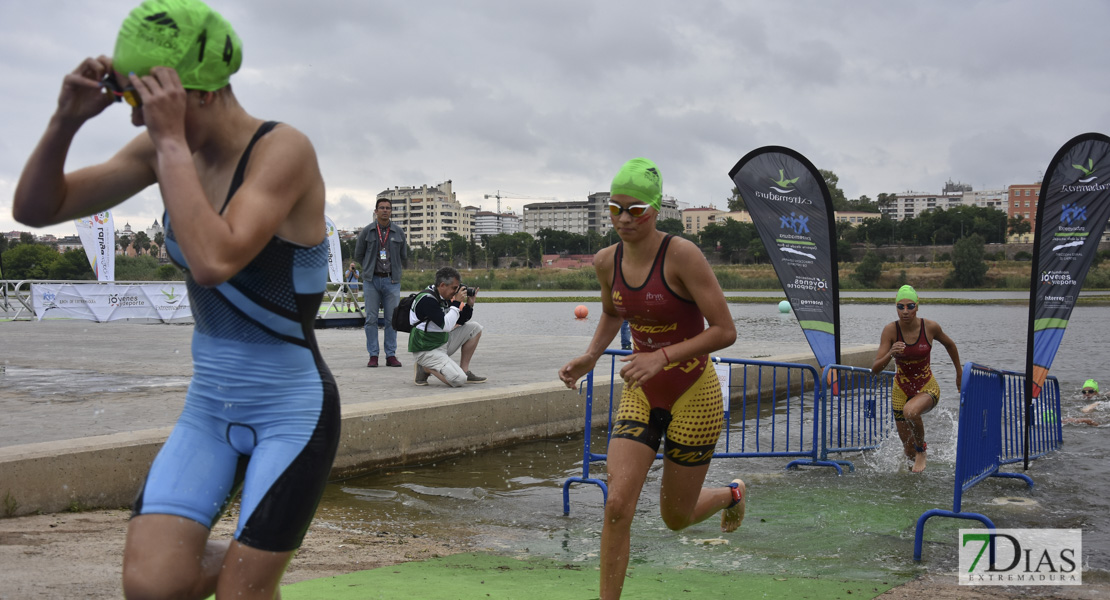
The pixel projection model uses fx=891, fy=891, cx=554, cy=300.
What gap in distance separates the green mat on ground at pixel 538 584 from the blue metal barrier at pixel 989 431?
1.24 m

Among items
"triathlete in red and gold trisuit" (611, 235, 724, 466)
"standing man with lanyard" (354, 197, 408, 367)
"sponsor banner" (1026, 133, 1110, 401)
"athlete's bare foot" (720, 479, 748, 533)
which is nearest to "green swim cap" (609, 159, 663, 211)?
"triathlete in red and gold trisuit" (611, 235, 724, 466)

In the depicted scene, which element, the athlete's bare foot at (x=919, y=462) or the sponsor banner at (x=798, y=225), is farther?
the sponsor banner at (x=798, y=225)

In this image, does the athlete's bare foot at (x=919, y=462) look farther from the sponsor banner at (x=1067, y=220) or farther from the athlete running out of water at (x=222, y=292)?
the athlete running out of water at (x=222, y=292)

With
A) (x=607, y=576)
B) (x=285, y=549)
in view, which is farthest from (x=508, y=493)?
(x=285, y=549)

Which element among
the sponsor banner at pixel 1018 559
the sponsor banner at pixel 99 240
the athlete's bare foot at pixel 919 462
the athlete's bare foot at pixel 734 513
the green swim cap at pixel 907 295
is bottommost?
the athlete's bare foot at pixel 919 462

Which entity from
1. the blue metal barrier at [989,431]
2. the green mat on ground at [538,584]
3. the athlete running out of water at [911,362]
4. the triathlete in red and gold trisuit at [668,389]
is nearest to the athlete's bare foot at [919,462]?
the athlete running out of water at [911,362]

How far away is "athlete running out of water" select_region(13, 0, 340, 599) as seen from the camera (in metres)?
2.11

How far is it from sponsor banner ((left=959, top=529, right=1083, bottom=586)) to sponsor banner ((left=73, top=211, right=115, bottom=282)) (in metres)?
25.3

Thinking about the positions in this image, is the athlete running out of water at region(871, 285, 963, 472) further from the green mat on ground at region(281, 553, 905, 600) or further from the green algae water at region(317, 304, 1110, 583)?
the green mat on ground at region(281, 553, 905, 600)

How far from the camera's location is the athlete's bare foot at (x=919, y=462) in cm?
903

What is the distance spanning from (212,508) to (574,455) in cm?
708

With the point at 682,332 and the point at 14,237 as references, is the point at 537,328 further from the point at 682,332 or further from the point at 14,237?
the point at 14,237

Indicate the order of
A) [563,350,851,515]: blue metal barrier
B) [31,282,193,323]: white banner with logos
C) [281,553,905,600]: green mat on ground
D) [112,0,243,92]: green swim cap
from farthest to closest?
[31,282,193,323]: white banner with logos → [563,350,851,515]: blue metal barrier → [281,553,905,600]: green mat on ground → [112,0,243,92]: green swim cap

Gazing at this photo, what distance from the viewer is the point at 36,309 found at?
25.9 meters
